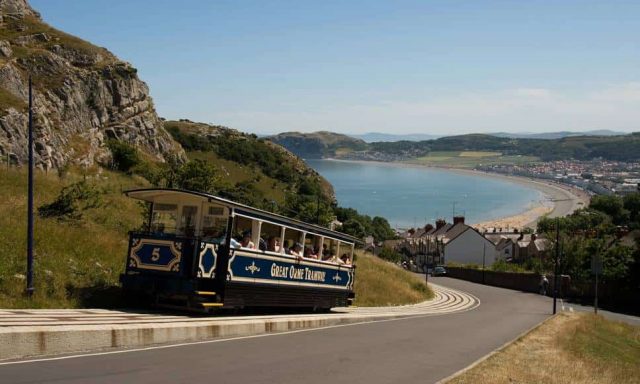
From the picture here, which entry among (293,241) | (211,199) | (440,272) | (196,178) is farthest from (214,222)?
(440,272)

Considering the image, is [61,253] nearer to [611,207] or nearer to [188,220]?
[188,220]

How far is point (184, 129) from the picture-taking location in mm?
143250

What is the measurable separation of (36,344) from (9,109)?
31860 mm

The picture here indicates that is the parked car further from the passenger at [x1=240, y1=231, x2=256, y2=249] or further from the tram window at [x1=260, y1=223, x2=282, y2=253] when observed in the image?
the passenger at [x1=240, y1=231, x2=256, y2=249]

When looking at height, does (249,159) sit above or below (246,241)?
above

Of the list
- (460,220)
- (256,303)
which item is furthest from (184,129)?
(256,303)

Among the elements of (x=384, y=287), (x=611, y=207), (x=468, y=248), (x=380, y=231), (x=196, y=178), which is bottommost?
(x=380, y=231)

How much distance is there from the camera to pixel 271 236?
20.4 m

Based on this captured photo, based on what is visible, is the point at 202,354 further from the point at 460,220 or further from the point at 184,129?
the point at 184,129

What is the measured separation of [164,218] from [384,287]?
20697 mm

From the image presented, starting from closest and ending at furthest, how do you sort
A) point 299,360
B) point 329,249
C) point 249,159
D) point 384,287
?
1. point 299,360
2. point 329,249
3. point 384,287
4. point 249,159

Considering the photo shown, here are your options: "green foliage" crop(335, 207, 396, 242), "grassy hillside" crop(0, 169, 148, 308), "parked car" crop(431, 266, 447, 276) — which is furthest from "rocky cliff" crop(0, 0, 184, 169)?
"green foliage" crop(335, 207, 396, 242)

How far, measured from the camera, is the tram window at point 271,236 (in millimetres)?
20031

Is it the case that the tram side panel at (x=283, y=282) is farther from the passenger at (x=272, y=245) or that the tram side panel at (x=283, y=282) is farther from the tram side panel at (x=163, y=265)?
the tram side panel at (x=163, y=265)
